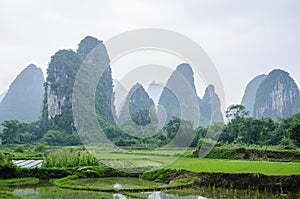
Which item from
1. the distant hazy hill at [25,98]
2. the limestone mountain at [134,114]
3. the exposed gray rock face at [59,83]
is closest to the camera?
the limestone mountain at [134,114]

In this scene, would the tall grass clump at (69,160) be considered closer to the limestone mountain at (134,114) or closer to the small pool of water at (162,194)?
the limestone mountain at (134,114)

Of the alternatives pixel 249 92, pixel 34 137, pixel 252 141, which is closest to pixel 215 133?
pixel 252 141

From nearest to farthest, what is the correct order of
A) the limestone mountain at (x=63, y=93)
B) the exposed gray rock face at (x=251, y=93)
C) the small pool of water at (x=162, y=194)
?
1. the small pool of water at (x=162, y=194)
2. the limestone mountain at (x=63, y=93)
3. the exposed gray rock face at (x=251, y=93)

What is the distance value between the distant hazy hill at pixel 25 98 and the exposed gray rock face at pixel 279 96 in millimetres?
36027

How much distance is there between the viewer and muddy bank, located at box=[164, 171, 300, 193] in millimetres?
8758

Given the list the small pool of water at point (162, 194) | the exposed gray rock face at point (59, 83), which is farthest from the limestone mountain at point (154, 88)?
the exposed gray rock face at point (59, 83)

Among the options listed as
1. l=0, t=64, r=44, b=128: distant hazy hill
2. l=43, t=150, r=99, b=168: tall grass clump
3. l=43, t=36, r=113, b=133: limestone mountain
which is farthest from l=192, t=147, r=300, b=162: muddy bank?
l=0, t=64, r=44, b=128: distant hazy hill

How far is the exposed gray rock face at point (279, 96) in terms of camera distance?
44750 mm

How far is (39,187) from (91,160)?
14.1 ft

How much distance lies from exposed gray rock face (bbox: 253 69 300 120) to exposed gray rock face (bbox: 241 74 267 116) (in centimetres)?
1794

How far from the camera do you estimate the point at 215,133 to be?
2378 cm

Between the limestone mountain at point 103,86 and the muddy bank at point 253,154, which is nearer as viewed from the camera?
the muddy bank at point 253,154

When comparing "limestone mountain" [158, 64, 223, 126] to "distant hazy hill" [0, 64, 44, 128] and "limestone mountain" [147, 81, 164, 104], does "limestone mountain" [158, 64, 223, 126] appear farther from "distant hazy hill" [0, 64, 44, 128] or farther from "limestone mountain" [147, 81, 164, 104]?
"distant hazy hill" [0, 64, 44, 128]

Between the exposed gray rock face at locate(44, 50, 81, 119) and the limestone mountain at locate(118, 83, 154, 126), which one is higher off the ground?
the exposed gray rock face at locate(44, 50, 81, 119)
